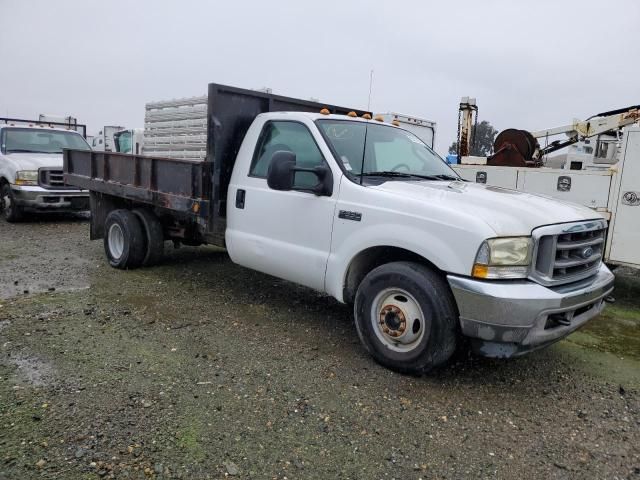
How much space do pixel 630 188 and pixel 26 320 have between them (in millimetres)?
6636

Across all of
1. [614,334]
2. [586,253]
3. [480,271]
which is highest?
[586,253]

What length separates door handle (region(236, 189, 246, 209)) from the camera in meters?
5.09

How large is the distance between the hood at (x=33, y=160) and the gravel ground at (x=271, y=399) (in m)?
5.06

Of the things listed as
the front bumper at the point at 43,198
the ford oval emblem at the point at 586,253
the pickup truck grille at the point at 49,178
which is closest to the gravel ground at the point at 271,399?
the ford oval emblem at the point at 586,253

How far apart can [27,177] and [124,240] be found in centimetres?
459

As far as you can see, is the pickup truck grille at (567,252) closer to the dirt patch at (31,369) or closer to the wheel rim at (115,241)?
the dirt patch at (31,369)

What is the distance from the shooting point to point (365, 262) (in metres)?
4.31

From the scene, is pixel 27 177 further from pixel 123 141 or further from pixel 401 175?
pixel 123 141

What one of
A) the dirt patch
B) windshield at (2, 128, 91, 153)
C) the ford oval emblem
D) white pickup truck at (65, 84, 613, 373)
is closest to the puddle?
white pickup truck at (65, 84, 613, 373)

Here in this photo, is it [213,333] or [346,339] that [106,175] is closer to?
[213,333]

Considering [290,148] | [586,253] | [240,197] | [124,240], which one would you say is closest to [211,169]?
[240,197]

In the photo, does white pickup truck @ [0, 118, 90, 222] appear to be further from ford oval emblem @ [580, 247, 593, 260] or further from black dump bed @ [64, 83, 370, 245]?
ford oval emblem @ [580, 247, 593, 260]

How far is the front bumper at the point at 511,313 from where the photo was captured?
3.40 meters

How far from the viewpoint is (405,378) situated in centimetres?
390
